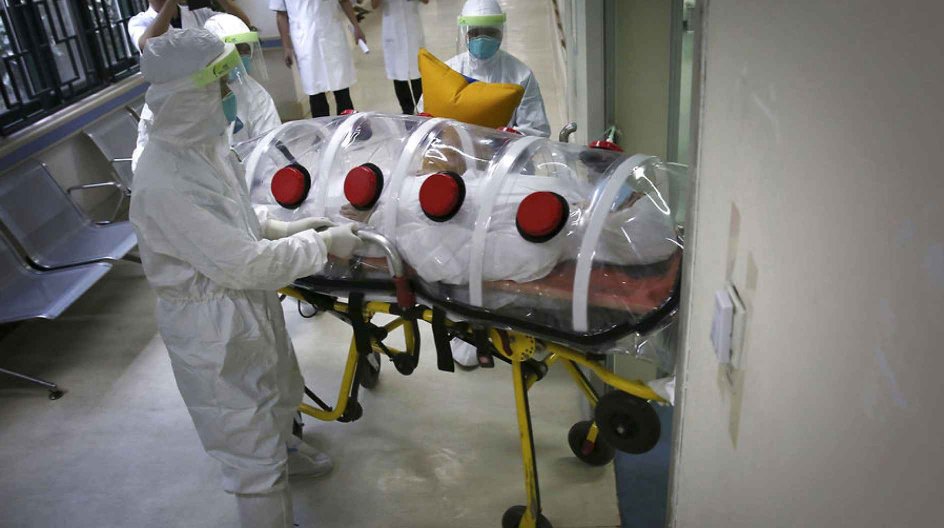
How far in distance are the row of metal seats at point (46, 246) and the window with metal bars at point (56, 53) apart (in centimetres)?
36

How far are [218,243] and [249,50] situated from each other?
201 cm

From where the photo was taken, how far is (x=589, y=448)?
231 cm

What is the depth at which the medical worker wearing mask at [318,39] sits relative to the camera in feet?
Result: 15.3

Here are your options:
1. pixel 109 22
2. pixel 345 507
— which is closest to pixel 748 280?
pixel 345 507

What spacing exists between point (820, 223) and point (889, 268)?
0.46 ft

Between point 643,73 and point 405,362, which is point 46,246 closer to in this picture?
point 405,362

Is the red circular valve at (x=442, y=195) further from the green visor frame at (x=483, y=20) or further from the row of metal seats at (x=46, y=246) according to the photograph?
the row of metal seats at (x=46, y=246)

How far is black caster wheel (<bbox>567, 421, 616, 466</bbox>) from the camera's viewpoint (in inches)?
91.0

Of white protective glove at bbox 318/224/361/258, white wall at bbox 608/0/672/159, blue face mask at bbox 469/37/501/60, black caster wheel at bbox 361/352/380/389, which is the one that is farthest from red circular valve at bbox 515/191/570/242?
blue face mask at bbox 469/37/501/60

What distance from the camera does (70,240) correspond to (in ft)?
12.0

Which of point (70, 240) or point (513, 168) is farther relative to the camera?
point (70, 240)

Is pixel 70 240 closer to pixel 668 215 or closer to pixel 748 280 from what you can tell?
pixel 668 215

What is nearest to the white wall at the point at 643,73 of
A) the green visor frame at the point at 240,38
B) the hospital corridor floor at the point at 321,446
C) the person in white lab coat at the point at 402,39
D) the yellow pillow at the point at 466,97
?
the yellow pillow at the point at 466,97

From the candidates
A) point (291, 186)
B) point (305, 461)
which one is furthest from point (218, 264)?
point (305, 461)
